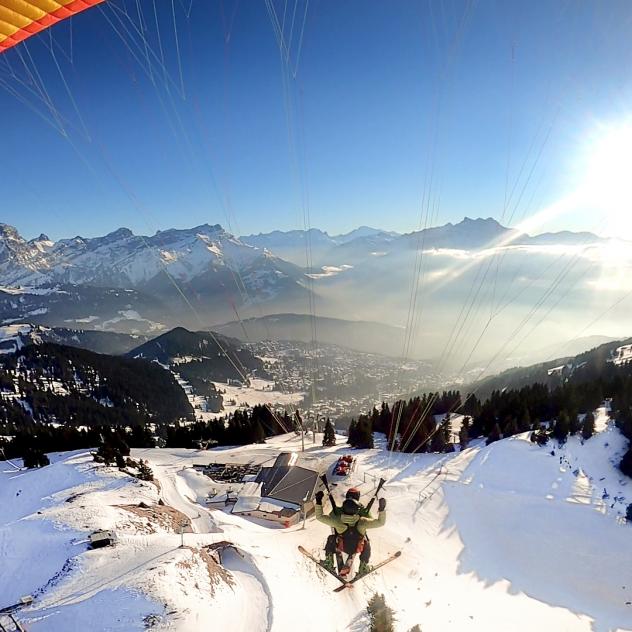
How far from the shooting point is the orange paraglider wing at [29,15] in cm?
791

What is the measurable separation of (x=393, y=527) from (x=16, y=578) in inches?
842

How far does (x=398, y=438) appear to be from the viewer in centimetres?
5372

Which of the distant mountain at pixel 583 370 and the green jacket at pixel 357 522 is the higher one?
the green jacket at pixel 357 522

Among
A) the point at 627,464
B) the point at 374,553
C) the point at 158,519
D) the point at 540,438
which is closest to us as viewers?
the point at 374,553

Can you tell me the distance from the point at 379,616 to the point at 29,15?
2156cm

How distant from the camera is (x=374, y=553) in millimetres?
24172

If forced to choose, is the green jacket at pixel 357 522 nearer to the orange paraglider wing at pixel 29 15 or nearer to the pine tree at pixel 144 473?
the orange paraglider wing at pixel 29 15

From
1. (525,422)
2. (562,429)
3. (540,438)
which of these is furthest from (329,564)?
(525,422)

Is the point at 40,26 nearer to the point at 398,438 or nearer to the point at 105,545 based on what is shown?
the point at 105,545

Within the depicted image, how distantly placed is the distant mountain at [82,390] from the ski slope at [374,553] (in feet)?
376

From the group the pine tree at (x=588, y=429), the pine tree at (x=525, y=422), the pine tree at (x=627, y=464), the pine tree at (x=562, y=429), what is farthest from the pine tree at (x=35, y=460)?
the pine tree at (x=627, y=464)

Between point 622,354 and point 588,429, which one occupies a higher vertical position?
point 588,429

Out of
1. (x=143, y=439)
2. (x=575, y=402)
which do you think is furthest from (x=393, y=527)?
(x=143, y=439)

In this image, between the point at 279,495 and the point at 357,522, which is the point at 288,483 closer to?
the point at 279,495
